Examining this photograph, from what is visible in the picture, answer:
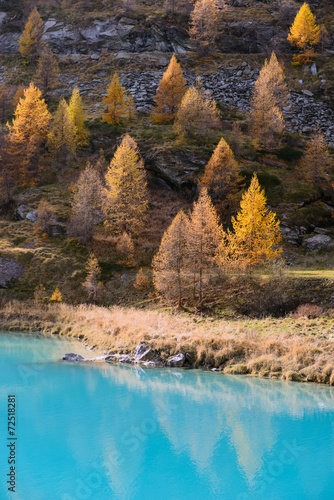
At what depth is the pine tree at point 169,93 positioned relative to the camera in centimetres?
6219

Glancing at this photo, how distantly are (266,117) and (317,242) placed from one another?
24.5 m

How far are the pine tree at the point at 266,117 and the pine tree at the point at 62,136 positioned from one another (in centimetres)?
2768

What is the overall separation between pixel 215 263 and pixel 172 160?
2629 cm

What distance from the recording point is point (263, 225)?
28562 mm

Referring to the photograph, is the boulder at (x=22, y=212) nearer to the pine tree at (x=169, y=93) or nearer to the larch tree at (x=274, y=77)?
the pine tree at (x=169, y=93)

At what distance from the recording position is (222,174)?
4381 centimetres

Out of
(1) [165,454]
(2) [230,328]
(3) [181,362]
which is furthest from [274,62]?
(1) [165,454]

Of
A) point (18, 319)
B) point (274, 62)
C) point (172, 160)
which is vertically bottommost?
point (18, 319)

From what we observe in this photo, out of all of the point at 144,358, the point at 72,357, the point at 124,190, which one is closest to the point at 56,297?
the point at 124,190

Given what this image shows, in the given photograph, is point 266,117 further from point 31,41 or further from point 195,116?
point 31,41

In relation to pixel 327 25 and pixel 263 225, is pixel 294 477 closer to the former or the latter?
pixel 263 225

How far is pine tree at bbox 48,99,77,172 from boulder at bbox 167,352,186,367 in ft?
136

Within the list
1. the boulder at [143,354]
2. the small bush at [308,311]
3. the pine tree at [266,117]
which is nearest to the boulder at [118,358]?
the boulder at [143,354]

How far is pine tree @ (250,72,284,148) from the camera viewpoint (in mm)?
54844
